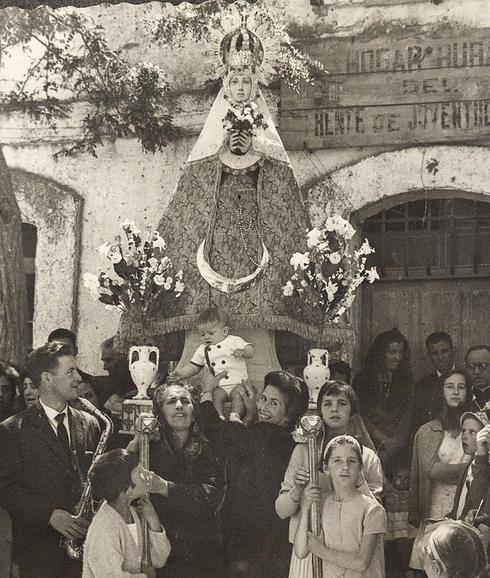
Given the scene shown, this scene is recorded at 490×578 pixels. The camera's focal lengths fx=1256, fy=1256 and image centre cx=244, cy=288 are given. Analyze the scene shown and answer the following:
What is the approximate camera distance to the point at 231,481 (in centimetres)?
631

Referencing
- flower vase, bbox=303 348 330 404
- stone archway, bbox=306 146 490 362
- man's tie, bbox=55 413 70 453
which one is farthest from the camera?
stone archway, bbox=306 146 490 362

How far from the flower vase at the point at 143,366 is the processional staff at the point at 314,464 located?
98 cm

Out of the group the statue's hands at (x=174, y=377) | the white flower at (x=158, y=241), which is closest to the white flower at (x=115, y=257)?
the white flower at (x=158, y=241)

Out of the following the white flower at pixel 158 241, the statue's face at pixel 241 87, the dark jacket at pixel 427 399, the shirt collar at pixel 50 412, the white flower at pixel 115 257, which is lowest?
the shirt collar at pixel 50 412

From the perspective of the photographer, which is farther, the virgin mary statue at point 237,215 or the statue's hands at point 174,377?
the virgin mary statue at point 237,215

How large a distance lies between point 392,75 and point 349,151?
59cm

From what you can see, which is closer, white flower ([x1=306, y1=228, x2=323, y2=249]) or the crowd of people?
the crowd of people

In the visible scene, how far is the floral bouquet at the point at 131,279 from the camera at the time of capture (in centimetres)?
694

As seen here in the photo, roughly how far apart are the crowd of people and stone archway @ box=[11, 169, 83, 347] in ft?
4.96

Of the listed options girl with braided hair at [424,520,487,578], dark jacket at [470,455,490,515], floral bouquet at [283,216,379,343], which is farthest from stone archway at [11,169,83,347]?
girl with braided hair at [424,520,487,578]

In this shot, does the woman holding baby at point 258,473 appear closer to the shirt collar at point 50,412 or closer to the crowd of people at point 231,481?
the crowd of people at point 231,481

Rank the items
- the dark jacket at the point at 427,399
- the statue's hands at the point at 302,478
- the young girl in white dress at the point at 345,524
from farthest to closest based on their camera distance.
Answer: the dark jacket at the point at 427,399 → the statue's hands at the point at 302,478 → the young girl in white dress at the point at 345,524

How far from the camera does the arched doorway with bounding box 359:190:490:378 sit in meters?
8.06

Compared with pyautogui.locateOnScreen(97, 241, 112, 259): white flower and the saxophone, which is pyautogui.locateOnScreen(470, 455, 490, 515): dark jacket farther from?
pyautogui.locateOnScreen(97, 241, 112, 259): white flower
